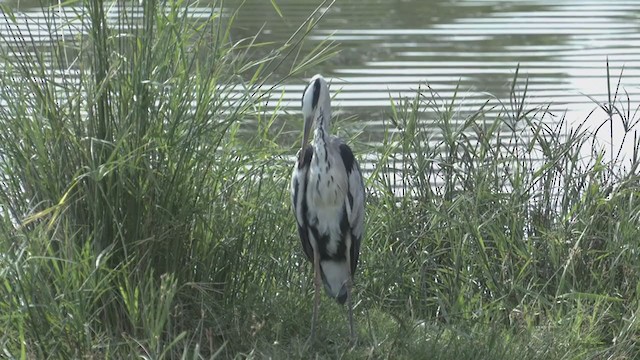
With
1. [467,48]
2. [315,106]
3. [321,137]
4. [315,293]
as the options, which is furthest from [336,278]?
[467,48]

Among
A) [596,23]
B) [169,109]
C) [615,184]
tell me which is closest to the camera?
[169,109]

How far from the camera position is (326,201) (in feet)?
15.6

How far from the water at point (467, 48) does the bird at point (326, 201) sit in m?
3.43

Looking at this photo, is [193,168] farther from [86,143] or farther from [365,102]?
[365,102]

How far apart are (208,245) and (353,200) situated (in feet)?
2.02

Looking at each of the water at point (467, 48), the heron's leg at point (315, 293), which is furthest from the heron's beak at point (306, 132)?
A: the water at point (467, 48)

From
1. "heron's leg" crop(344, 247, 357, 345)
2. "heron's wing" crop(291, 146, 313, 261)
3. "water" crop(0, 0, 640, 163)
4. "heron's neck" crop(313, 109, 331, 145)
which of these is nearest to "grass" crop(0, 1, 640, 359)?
"heron's leg" crop(344, 247, 357, 345)

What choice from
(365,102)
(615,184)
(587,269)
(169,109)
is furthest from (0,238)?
(365,102)

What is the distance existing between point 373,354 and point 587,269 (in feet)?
4.03

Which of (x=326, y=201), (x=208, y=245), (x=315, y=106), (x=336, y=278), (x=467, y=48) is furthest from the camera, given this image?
(x=467, y=48)

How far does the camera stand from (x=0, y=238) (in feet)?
13.5

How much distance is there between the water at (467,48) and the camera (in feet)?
31.8

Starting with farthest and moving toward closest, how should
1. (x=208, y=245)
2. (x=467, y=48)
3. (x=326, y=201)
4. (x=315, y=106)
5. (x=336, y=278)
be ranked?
(x=467, y=48)
(x=336, y=278)
(x=326, y=201)
(x=315, y=106)
(x=208, y=245)

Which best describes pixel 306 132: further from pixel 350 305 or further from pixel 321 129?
pixel 350 305
